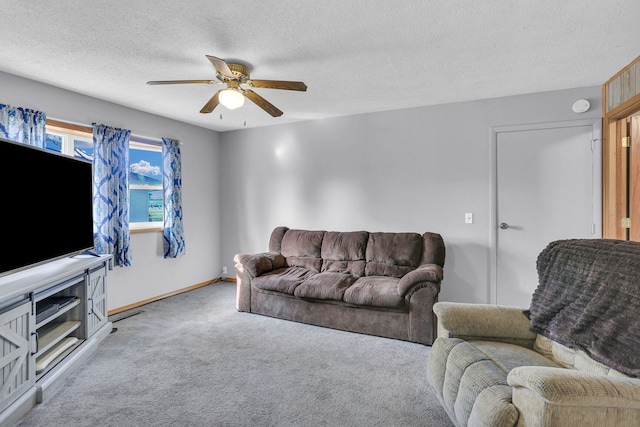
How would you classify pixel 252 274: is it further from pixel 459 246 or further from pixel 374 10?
pixel 374 10

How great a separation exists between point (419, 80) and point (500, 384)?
2.66 metres

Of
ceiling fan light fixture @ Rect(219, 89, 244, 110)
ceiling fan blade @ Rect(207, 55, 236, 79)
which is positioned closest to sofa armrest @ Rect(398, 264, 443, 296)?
ceiling fan light fixture @ Rect(219, 89, 244, 110)

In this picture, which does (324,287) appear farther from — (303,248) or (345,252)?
(303,248)

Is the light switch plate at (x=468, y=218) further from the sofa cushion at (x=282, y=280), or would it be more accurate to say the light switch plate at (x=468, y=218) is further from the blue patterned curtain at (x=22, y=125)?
the blue patterned curtain at (x=22, y=125)

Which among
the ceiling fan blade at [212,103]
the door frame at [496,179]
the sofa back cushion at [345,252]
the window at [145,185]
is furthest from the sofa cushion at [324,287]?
the window at [145,185]

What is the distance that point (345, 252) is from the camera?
3965mm

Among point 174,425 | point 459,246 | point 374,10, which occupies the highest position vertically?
point 374,10

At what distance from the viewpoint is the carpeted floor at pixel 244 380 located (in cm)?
192

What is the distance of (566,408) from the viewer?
3.65 feet

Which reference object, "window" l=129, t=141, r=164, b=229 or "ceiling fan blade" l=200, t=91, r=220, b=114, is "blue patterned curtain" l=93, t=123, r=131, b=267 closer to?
"window" l=129, t=141, r=164, b=229

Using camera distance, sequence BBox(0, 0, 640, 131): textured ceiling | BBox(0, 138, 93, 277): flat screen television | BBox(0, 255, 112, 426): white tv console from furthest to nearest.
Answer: BBox(0, 138, 93, 277): flat screen television
BBox(0, 0, 640, 131): textured ceiling
BBox(0, 255, 112, 426): white tv console

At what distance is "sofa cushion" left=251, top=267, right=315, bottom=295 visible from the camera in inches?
138

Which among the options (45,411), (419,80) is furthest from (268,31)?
(45,411)

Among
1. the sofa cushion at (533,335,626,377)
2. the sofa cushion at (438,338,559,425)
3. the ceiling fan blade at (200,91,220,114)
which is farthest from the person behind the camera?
the ceiling fan blade at (200,91,220,114)
